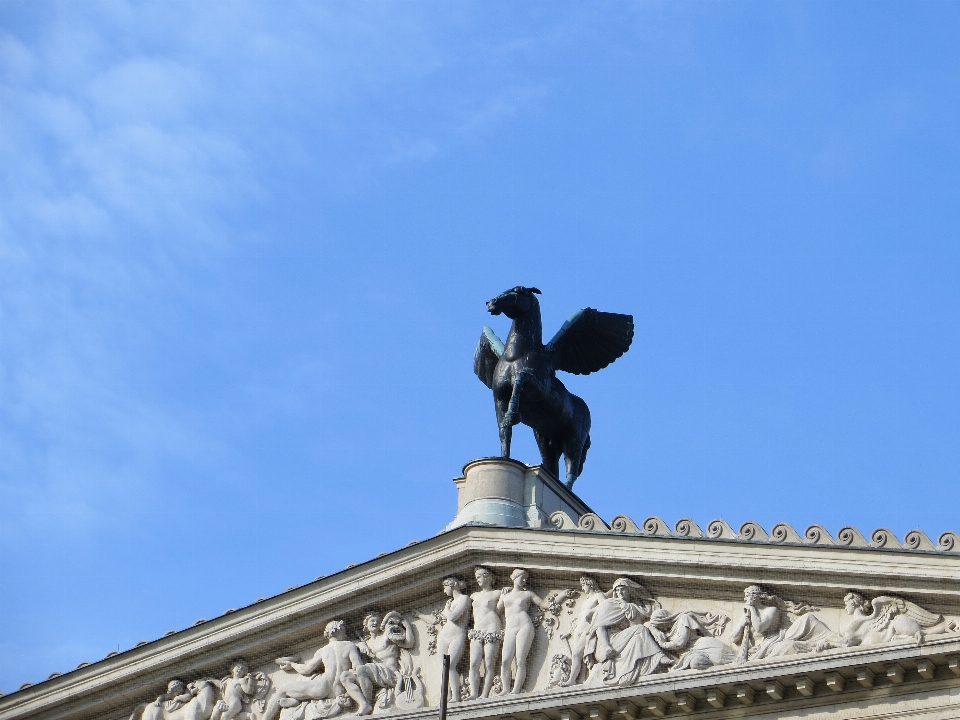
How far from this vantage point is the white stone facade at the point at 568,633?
2536 centimetres

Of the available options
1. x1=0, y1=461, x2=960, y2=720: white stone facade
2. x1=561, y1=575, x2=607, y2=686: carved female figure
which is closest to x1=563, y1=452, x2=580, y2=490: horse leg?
x1=0, y1=461, x2=960, y2=720: white stone facade

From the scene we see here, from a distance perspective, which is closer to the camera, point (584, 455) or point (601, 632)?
point (601, 632)

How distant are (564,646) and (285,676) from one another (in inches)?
161

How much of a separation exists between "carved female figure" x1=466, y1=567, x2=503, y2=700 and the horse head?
495 cm

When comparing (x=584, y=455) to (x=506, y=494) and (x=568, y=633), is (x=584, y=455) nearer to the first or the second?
(x=506, y=494)

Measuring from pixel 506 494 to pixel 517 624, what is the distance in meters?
2.52

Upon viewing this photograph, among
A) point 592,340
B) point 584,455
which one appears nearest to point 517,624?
point 584,455

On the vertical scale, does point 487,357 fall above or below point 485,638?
above

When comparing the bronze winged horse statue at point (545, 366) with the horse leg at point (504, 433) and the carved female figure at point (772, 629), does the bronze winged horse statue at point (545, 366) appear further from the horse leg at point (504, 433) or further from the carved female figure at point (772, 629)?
the carved female figure at point (772, 629)

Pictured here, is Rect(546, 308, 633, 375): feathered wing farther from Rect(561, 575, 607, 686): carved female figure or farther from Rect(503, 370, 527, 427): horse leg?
Rect(561, 575, 607, 686): carved female figure

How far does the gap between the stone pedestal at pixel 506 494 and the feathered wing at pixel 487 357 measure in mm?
2535

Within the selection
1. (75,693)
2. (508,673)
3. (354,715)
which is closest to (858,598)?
(508,673)

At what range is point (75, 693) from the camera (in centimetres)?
3014

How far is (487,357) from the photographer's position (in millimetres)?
32594
